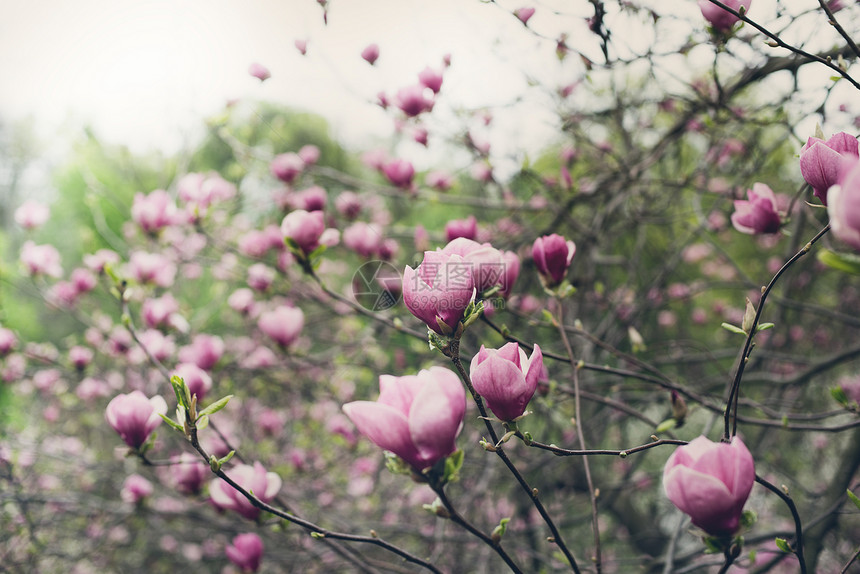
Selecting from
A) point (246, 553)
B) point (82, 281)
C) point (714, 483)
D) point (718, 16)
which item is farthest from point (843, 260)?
point (82, 281)

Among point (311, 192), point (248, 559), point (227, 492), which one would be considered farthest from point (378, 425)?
point (311, 192)

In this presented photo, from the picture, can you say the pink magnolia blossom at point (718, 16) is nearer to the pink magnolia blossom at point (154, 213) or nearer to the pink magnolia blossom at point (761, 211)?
the pink magnolia blossom at point (761, 211)

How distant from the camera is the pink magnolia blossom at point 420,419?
1.59 feet

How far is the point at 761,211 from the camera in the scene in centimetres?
86

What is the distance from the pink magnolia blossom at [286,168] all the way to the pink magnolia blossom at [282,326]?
773 millimetres

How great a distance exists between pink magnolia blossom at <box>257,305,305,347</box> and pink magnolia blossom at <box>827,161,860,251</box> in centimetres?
121

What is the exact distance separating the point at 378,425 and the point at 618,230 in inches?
68.4

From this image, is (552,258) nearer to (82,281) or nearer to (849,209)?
(849,209)

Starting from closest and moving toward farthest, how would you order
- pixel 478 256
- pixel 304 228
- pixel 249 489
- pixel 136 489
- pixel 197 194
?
pixel 478 256 → pixel 249 489 → pixel 304 228 → pixel 136 489 → pixel 197 194

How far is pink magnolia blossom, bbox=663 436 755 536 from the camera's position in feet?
1.53

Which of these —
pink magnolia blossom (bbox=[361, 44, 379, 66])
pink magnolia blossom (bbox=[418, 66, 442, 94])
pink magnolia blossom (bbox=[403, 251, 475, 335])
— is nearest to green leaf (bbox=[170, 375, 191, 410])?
pink magnolia blossom (bbox=[403, 251, 475, 335])

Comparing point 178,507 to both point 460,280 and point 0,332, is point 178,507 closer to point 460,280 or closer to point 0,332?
point 0,332

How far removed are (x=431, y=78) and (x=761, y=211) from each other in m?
0.88

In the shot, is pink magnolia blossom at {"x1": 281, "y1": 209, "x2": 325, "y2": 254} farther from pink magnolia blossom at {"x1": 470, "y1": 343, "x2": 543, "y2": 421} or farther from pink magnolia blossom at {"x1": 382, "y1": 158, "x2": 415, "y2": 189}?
pink magnolia blossom at {"x1": 382, "y1": 158, "x2": 415, "y2": 189}
